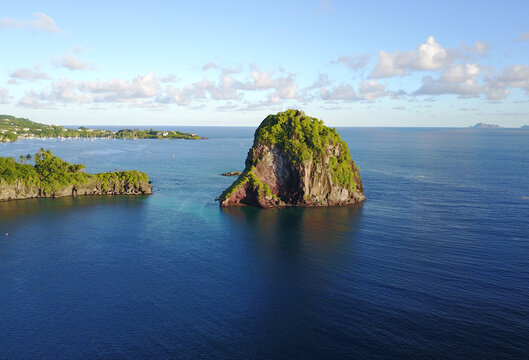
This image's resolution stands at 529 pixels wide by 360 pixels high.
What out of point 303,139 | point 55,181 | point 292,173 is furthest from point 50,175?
point 303,139

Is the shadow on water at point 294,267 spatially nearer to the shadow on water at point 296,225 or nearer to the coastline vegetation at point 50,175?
the shadow on water at point 296,225

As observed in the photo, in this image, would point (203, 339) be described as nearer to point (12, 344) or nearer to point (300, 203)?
point (12, 344)

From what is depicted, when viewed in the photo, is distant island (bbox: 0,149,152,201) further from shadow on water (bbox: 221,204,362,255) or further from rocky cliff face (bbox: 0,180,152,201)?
shadow on water (bbox: 221,204,362,255)

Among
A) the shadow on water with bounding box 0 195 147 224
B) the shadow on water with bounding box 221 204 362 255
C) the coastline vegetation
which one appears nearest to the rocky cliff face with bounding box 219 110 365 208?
the shadow on water with bounding box 221 204 362 255

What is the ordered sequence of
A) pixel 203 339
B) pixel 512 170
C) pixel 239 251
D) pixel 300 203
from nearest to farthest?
pixel 203 339, pixel 239 251, pixel 300 203, pixel 512 170

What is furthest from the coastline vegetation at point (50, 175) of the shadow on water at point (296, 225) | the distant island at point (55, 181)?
the shadow on water at point (296, 225)

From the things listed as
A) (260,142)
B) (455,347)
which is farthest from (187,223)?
(455,347)
